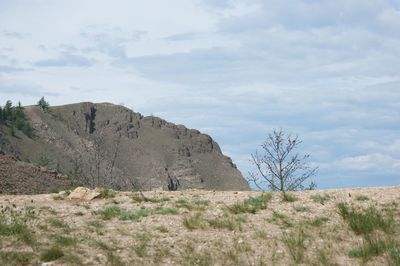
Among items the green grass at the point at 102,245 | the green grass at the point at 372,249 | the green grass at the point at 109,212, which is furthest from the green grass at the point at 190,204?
the green grass at the point at 372,249

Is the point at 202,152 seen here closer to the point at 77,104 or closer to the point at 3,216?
the point at 77,104

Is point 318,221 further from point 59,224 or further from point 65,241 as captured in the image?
point 59,224

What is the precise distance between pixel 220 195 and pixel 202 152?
149 metres

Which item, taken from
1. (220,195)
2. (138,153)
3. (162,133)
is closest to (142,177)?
(138,153)

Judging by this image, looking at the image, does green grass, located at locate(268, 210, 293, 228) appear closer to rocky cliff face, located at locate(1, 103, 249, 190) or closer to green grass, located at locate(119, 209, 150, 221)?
green grass, located at locate(119, 209, 150, 221)

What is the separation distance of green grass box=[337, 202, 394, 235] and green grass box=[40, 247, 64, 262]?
5.51 meters

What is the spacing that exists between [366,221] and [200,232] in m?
3.23

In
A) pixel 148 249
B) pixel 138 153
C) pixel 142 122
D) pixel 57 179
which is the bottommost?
pixel 148 249

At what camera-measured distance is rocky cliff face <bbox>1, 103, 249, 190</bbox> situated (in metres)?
129

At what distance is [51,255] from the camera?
9633 mm

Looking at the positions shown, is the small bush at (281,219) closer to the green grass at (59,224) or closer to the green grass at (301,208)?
the green grass at (301,208)

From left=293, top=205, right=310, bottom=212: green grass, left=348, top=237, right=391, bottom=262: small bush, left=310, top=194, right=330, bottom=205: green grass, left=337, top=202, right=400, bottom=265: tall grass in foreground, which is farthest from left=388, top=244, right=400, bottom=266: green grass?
left=310, top=194, right=330, bottom=205: green grass

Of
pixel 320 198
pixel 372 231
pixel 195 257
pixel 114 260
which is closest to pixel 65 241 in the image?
pixel 114 260

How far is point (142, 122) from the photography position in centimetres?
16550
